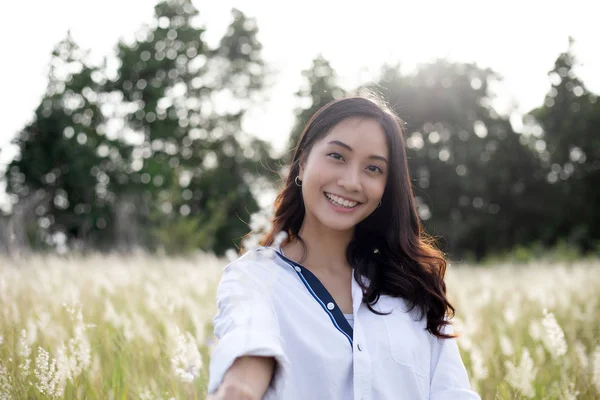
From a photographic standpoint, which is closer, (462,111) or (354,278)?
(354,278)

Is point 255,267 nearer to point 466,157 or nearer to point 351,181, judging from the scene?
point 351,181

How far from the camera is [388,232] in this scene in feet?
7.16

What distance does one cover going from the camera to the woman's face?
75.1 inches

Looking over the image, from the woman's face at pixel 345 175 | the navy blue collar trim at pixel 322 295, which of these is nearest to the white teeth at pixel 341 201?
the woman's face at pixel 345 175


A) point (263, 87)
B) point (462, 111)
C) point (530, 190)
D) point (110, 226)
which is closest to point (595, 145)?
point (530, 190)

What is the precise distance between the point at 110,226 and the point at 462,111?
57.8 ft

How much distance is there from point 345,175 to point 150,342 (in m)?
1.48

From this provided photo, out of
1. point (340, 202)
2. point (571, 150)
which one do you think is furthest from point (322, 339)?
point (571, 150)

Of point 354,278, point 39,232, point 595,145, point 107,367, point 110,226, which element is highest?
point 595,145

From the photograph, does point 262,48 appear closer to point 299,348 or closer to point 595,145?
point 595,145

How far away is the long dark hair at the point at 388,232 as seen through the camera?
1970 millimetres

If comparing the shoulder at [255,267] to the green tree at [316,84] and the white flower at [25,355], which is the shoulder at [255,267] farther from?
the green tree at [316,84]

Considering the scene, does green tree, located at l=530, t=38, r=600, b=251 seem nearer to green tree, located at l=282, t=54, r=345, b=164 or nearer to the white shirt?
green tree, located at l=282, t=54, r=345, b=164

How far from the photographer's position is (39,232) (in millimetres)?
10086
